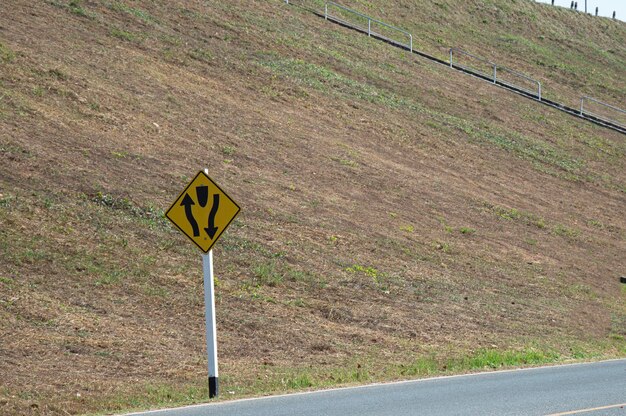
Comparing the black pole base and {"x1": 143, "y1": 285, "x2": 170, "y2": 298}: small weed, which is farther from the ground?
the black pole base

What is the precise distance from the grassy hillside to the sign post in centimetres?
81

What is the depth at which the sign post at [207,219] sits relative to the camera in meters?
12.4

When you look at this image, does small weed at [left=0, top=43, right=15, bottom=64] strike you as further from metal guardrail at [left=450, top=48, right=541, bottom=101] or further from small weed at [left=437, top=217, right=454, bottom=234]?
metal guardrail at [left=450, top=48, right=541, bottom=101]

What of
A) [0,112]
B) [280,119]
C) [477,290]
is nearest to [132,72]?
[280,119]

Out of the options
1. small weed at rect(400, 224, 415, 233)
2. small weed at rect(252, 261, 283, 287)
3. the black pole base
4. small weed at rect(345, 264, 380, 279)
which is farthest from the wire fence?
the black pole base

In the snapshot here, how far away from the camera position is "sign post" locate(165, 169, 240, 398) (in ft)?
40.5

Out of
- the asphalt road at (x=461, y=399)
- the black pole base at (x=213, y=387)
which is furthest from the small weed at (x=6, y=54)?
the asphalt road at (x=461, y=399)

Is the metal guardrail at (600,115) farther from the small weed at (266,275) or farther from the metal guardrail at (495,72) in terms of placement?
the small weed at (266,275)

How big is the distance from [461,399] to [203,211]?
4.09 metres

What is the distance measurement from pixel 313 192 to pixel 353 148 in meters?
5.79

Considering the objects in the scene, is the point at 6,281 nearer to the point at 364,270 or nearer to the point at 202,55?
the point at 364,270

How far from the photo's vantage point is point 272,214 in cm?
2336

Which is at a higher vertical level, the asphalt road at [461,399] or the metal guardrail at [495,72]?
the metal guardrail at [495,72]

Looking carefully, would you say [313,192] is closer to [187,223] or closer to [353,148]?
[353,148]
